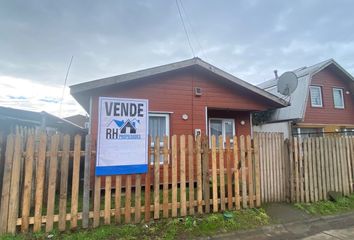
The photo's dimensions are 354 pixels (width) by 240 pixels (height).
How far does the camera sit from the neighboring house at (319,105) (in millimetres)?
15484

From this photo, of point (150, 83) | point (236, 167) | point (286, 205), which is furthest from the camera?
point (150, 83)

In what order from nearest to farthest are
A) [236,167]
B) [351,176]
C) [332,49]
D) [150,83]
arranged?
[236,167], [351,176], [150,83], [332,49]

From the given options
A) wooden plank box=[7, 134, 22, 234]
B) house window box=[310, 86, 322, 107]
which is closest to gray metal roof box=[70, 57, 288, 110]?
wooden plank box=[7, 134, 22, 234]

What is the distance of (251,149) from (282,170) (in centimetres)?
117

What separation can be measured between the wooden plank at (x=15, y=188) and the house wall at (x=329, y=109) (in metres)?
16.3

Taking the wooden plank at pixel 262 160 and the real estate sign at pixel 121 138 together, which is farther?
the wooden plank at pixel 262 160

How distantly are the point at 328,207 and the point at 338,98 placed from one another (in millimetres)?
15126

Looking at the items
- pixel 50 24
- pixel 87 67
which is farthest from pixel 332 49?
pixel 50 24

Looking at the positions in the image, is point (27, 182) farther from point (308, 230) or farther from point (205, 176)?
point (308, 230)

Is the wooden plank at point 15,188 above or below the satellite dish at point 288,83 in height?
below

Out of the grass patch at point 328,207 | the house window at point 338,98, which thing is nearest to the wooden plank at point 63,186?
the grass patch at point 328,207

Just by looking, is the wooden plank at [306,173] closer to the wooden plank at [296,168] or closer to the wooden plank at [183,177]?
the wooden plank at [296,168]

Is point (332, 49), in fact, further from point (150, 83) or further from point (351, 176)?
point (150, 83)

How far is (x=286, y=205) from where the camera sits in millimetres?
5414
